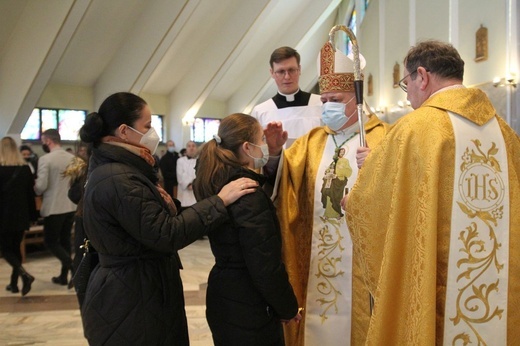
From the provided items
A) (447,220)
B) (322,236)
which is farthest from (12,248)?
(447,220)

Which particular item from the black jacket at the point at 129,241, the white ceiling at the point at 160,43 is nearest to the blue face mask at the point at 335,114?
the black jacket at the point at 129,241

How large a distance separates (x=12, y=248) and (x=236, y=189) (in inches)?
164

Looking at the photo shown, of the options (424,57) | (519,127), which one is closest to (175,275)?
(424,57)

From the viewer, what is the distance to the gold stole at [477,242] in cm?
165

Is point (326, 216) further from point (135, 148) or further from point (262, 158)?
point (135, 148)

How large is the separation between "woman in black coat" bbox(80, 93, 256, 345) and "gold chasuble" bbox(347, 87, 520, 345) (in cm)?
62

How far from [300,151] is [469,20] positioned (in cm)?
629

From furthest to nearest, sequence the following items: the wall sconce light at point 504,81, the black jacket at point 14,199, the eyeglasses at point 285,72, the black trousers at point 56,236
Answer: the wall sconce light at point 504,81
the black trousers at point 56,236
the black jacket at point 14,199
the eyeglasses at point 285,72

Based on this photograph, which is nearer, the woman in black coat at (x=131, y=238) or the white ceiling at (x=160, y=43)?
the woman in black coat at (x=131, y=238)

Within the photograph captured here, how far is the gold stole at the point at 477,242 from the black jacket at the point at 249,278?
0.65m

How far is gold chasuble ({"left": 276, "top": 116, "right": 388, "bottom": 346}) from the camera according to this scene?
2334 millimetres

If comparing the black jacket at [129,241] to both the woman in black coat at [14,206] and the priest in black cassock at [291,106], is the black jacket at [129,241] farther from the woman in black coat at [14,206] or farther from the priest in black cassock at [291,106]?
the woman in black coat at [14,206]

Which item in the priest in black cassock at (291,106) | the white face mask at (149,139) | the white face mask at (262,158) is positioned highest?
Answer: the priest in black cassock at (291,106)

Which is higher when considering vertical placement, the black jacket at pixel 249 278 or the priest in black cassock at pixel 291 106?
the priest in black cassock at pixel 291 106
